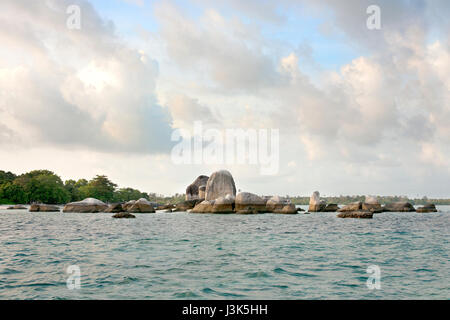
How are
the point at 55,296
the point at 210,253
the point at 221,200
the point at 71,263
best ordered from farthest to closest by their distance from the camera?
the point at 221,200
the point at 210,253
the point at 71,263
the point at 55,296

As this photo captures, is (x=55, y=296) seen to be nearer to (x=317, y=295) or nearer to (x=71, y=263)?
(x=71, y=263)

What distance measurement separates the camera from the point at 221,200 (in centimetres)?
6050

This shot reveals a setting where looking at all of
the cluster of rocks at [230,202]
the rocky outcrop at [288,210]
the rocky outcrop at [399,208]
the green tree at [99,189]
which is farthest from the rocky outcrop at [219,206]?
the green tree at [99,189]

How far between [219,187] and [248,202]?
809cm

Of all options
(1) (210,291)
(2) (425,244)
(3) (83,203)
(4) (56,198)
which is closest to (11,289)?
(1) (210,291)

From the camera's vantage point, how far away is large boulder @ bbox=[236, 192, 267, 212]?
61.3 meters

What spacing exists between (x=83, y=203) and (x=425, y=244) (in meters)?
60.2

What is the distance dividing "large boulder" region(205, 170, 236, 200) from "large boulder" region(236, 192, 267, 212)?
540cm

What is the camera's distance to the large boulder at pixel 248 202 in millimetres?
61344
